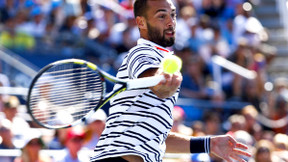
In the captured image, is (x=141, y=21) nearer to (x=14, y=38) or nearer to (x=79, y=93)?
(x=79, y=93)

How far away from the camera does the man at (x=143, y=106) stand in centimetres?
356

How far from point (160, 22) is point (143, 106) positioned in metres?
0.56

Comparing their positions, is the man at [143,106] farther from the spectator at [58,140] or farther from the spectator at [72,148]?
the spectator at [58,140]

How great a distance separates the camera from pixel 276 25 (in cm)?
1465

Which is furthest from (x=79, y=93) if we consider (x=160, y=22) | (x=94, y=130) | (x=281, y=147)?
(x=281, y=147)

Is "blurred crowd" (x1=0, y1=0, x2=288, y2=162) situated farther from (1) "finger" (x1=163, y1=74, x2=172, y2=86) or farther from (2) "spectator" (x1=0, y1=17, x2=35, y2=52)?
(1) "finger" (x1=163, y1=74, x2=172, y2=86)

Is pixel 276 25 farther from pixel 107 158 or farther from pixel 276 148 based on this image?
pixel 107 158

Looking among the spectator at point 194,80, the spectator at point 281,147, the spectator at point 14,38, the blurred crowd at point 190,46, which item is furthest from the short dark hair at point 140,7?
the spectator at point 194,80

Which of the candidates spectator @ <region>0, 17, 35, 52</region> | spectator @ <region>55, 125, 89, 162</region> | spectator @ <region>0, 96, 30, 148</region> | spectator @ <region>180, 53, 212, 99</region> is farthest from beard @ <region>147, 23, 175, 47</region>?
spectator @ <region>180, 53, 212, 99</region>

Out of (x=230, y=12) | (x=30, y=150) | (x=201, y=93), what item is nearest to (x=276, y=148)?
(x=201, y=93)

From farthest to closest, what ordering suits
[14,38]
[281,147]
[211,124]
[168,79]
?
[14,38] → [211,124] → [281,147] → [168,79]

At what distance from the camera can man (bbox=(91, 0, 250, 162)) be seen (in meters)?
3.56

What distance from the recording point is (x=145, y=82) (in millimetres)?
3320

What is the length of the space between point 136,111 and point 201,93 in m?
7.03
